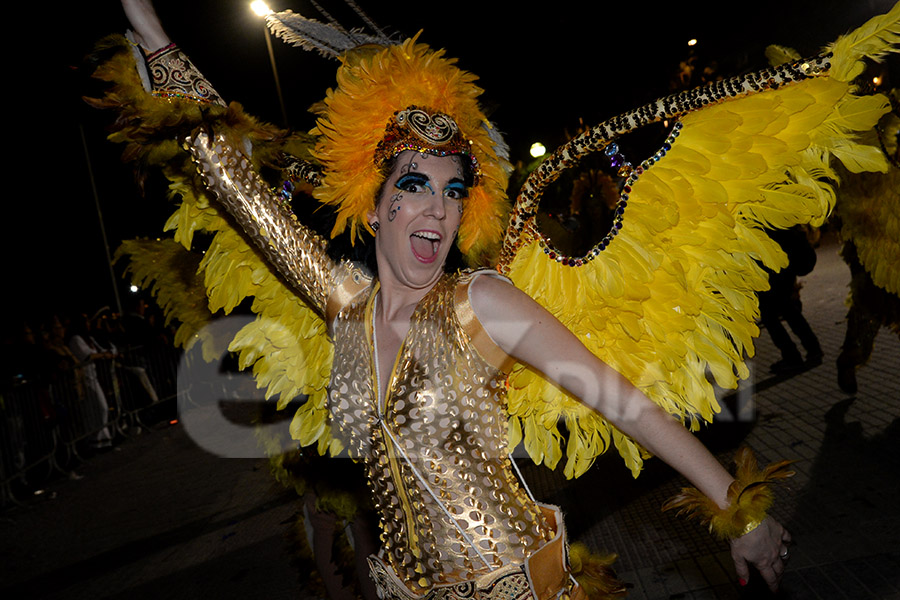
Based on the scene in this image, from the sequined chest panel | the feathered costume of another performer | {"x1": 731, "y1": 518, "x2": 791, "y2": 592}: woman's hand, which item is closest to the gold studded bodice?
the sequined chest panel

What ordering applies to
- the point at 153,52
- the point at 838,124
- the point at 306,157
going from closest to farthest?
the point at 838,124 < the point at 153,52 < the point at 306,157

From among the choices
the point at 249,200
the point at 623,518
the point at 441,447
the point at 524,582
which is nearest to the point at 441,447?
the point at 441,447

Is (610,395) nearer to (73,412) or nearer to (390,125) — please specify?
(390,125)

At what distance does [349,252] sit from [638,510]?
3.40m

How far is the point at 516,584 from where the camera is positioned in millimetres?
1402

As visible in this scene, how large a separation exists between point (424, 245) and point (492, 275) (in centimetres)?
25

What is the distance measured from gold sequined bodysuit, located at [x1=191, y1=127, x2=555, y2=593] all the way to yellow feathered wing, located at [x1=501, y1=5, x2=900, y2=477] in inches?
16.5

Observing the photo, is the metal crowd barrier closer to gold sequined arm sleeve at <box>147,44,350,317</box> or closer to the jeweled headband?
gold sequined arm sleeve at <box>147,44,350,317</box>

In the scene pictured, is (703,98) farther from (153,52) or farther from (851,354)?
(851,354)

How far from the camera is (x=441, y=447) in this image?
1.46m

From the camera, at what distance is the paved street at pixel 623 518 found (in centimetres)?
335

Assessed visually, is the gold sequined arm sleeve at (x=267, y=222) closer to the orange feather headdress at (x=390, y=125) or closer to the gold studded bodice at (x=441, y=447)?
the orange feather headdress at (x=390, y=125)

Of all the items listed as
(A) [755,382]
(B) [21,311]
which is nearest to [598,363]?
(A) [755,382]

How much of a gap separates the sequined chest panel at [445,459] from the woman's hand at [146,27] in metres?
1.18
